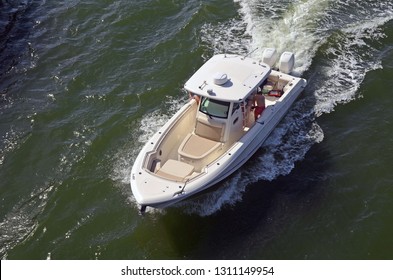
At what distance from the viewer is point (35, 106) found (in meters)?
19.7

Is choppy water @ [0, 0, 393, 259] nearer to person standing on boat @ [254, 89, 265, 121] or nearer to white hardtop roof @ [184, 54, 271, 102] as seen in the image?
person standing on boat @ [254, 89, 265, 121]

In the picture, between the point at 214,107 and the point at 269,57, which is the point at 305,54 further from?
the point at 214,107

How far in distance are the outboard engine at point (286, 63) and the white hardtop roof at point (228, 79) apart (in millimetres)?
2195

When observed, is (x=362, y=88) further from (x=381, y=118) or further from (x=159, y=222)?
(x=159, y=222)

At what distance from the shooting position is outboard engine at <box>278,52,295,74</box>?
19.0 meters

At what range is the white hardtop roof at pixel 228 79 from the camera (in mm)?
15570

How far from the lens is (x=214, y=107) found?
1589 cm

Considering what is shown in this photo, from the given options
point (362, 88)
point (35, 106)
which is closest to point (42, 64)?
point (35, 106)

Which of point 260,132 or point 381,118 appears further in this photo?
point 381,118

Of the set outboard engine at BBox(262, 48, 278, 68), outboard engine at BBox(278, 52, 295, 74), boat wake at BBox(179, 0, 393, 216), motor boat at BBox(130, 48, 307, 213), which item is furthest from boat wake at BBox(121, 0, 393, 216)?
outboard engine at BBox(262, 48, 278, 68)

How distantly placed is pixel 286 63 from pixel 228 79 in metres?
4.08
